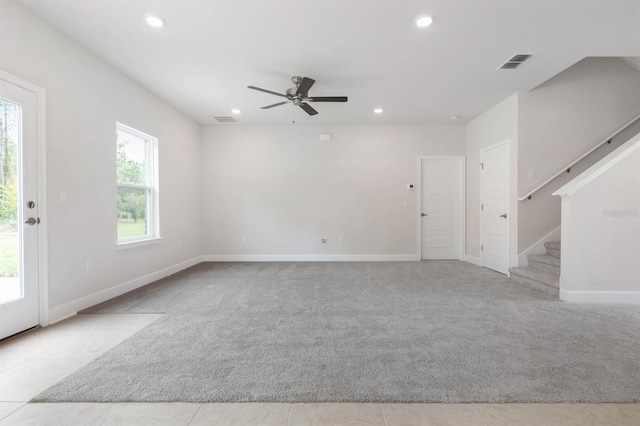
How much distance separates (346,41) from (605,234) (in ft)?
11.8

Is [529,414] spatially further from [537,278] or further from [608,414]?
[537,278]

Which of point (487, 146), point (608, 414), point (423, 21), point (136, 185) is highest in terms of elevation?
point (423, 21)

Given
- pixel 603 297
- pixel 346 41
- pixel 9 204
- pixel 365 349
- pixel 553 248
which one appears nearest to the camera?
pixel 365 349

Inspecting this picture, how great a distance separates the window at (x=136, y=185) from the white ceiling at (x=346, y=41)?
2.71ft

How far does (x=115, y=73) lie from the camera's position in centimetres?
341

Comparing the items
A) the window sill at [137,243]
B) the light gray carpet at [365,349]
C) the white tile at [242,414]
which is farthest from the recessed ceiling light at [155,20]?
the white tile at [242,414]

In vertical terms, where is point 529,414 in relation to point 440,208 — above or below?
below

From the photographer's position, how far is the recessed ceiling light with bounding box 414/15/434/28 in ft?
8.09

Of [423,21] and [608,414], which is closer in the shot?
[608,414]

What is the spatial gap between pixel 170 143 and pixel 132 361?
373 cm

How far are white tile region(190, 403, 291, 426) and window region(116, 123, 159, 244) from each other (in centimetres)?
300

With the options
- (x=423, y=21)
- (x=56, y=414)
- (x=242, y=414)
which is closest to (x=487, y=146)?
(x=423, y=21)

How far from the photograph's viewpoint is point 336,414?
1412 mm

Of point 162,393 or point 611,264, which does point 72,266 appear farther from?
point 611,264
